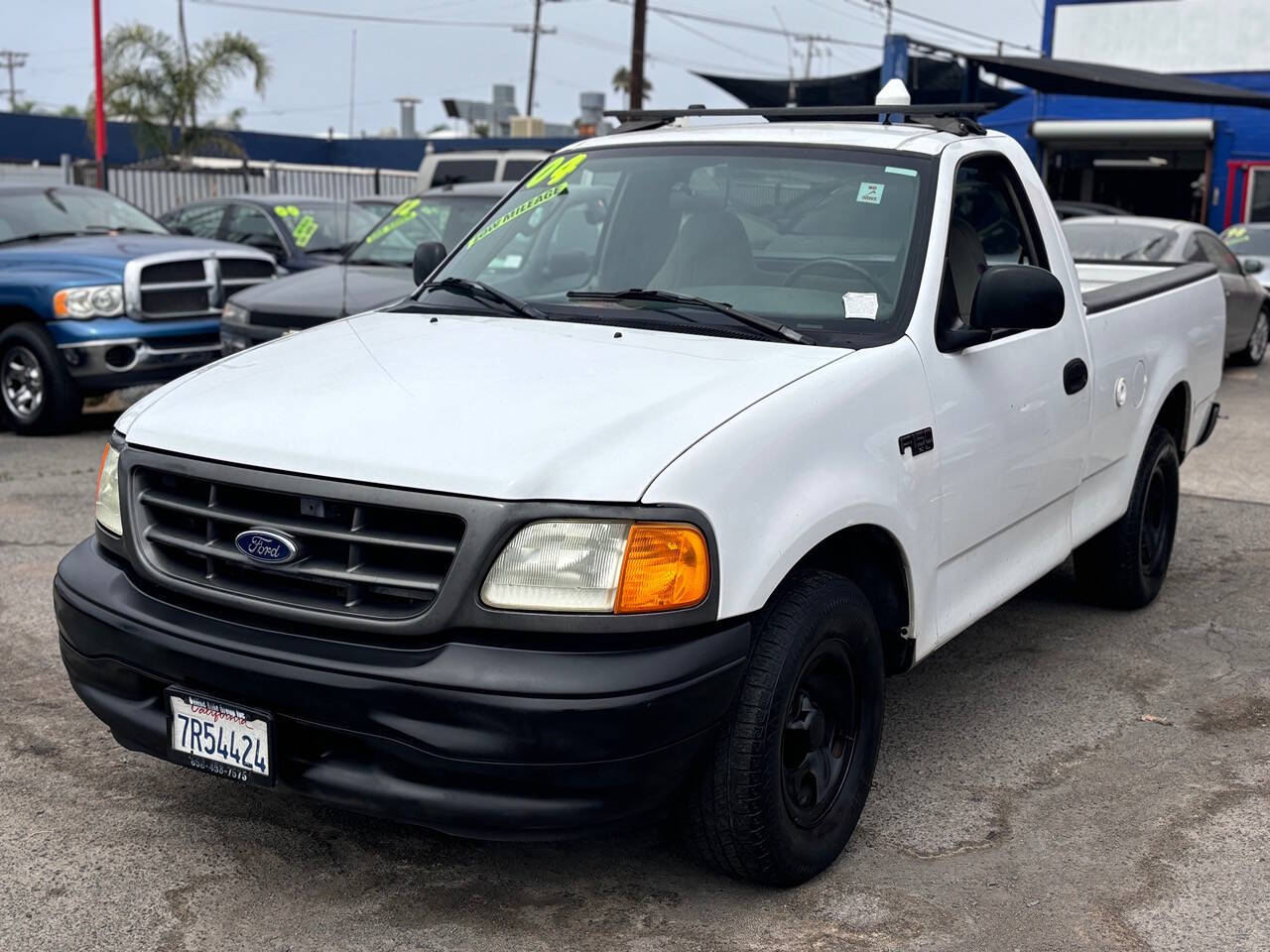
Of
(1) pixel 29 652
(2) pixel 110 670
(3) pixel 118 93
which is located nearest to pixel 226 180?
(3) pixel 118 93

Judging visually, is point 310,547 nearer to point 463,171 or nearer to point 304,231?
point 304,231

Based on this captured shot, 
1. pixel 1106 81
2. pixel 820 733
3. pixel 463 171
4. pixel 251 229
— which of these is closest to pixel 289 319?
pixel 251 229

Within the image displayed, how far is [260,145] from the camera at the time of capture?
51.0 metres

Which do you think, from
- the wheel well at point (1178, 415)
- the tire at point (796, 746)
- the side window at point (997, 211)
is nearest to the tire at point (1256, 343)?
the wheel well at point (1178, 415)

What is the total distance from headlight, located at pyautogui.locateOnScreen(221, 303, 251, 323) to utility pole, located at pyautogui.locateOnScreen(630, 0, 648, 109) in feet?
58.7

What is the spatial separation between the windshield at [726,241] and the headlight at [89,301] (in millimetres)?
5661

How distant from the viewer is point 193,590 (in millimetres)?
3301

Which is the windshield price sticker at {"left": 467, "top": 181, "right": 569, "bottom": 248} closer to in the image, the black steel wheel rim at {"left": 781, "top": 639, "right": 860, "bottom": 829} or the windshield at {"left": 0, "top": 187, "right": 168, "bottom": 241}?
the black steel wheel rim at {"left": 781, "top": 639, "right": 860, "bottom": 829}

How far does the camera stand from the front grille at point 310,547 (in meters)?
3.06

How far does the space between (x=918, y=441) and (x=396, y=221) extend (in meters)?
7.45

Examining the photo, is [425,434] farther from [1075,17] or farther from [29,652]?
[1075,17]

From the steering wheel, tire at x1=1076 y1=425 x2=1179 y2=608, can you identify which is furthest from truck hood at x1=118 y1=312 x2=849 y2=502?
tire at x1=1076 y1=425 x2=1179 y2=608

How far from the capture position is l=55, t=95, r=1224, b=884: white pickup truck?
300 cm

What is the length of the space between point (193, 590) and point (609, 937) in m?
1.24
